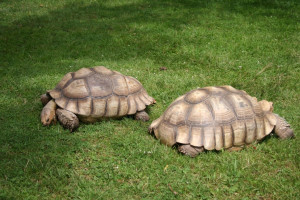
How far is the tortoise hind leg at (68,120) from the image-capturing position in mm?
5176

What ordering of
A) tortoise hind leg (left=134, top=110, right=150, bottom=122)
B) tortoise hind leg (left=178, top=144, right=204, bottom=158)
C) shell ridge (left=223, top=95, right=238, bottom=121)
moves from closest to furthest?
tortoise hind leg (left=178, top=144, right=204, bottom=158) → shell ridge (left=223, top=95, right=238, bottom=121) → tortoise hind leg (left=134, top=110, right=150, bottom=122)

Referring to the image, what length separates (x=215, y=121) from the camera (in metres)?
4.51

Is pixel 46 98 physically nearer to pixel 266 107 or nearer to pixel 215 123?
pixel 215 123

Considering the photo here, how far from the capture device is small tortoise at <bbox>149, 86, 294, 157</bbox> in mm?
4484

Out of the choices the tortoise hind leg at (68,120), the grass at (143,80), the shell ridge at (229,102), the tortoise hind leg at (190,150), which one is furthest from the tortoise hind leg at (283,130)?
the tortoise hind leg at (68,120)

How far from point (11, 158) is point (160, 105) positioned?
2811mm

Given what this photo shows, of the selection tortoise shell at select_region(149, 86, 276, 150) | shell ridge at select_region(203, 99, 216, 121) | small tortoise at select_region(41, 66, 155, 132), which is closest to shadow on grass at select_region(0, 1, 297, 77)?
small tortoise at select_region(41, 66, 155, 132)

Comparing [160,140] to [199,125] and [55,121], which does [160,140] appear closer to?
[199,125]

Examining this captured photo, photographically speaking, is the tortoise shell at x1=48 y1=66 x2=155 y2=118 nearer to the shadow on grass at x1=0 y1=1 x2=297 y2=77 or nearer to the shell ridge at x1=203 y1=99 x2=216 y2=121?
the shell ridge at x1=203 y1=99 x2=216 y2=121

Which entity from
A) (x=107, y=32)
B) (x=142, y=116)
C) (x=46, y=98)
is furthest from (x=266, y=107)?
(x=107, y=32)

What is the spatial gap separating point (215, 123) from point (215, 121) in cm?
3

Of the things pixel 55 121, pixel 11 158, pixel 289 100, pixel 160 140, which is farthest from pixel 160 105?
pixel 11 158

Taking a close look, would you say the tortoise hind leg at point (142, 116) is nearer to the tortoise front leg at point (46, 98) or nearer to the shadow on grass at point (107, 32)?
the tortoise front leg at point (46, 98)

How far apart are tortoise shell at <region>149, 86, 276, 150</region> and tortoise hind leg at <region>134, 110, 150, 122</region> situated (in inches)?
29.9
